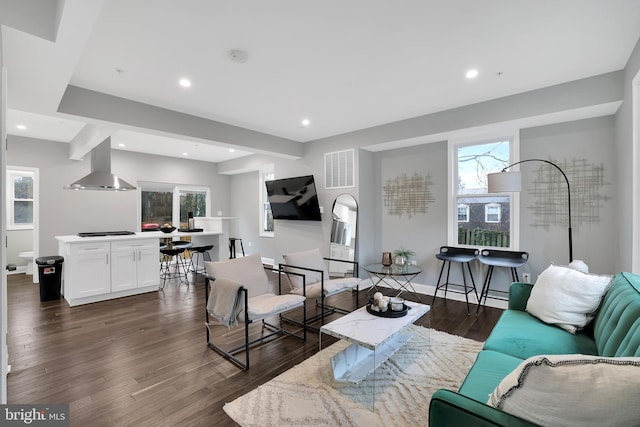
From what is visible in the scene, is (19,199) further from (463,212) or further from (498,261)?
(498,261)

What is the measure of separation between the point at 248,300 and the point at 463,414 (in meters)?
2.34

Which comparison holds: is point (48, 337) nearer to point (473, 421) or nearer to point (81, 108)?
point (81, 108)

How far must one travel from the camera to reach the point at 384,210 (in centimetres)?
525

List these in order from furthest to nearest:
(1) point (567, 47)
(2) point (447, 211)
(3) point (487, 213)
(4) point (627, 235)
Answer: (2) point (447, 211) < (3) point (487, 213) < (4) point (627, 235) < (1) point (567, 47)

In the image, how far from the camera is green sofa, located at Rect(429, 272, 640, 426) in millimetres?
1070

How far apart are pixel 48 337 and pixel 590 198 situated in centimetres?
628

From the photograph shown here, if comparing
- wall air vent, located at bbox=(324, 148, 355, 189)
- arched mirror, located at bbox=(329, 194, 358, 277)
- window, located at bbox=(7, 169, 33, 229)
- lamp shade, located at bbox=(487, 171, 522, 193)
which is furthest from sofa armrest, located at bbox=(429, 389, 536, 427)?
window, located at bbox=(7, 169, 33, 229)

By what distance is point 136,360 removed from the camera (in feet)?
8.76

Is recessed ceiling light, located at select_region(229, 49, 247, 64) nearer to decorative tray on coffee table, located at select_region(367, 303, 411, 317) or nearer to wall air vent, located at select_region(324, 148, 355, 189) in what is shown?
decorative tray on coffee table, located at select_region(367, 303, 411, 317)

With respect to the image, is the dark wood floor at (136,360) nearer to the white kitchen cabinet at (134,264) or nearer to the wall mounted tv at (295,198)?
the white kitchen cabinet at (134,264)

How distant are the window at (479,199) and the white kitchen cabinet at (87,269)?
5.20m

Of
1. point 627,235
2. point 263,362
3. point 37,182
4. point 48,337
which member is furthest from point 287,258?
point 37,182

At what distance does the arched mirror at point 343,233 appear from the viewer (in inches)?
200

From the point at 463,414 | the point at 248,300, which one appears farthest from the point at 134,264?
the point at 463,414
